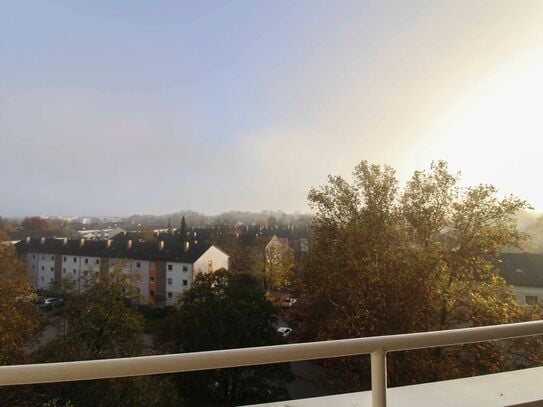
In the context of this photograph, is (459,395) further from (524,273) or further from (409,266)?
(524,273)

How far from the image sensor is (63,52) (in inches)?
516

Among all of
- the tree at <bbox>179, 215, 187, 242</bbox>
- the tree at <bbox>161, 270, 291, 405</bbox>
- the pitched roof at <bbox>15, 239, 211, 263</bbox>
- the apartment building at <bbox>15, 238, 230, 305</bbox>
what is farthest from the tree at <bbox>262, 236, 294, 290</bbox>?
the tree at <bbox>179, 215, 187, 242</bbox>

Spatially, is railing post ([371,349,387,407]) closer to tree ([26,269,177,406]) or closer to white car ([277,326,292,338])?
tree ([26,269,177,406])

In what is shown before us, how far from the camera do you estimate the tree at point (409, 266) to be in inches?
278

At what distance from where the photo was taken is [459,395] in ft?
3.40

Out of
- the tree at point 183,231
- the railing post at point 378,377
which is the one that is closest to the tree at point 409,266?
the railing post at point 378,377

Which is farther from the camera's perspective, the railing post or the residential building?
the residential building

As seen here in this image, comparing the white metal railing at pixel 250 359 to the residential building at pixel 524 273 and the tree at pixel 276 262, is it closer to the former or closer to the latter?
the residential building at pixel 524 273

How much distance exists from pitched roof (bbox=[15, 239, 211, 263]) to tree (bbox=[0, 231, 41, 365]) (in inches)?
467

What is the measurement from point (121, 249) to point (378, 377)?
80.4ft

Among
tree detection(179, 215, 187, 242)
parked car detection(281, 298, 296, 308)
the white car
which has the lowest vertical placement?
the white car

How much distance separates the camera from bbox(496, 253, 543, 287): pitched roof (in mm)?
9077

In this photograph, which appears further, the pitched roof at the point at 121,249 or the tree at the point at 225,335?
the pitched roof at the point at 121,249

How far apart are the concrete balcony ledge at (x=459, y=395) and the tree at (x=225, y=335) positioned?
25.4 ft
